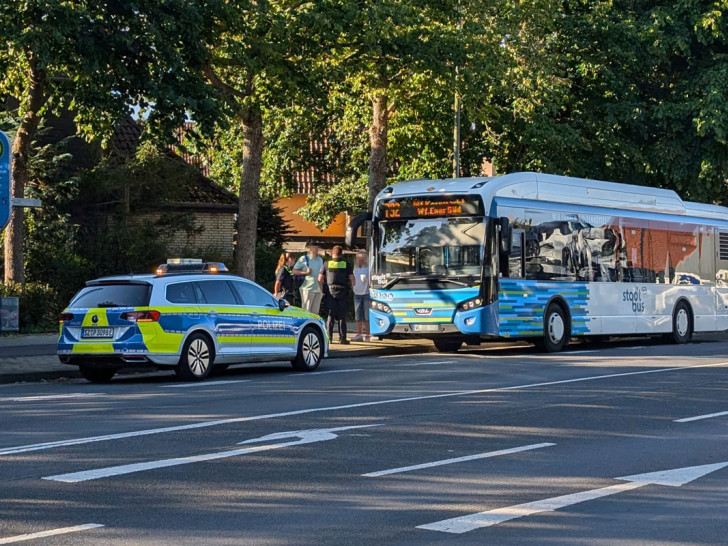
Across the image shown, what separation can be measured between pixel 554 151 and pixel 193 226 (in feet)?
39.0

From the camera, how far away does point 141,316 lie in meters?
16.7

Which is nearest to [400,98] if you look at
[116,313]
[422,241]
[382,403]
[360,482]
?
[422,241]

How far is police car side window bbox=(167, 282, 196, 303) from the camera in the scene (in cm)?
1708

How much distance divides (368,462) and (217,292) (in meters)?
8.59

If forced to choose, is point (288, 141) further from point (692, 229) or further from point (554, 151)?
point (692, 229)

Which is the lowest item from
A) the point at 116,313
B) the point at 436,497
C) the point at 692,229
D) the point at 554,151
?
the point at 436,497

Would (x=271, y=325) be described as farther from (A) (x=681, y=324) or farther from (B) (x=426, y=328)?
(A) (x=681, y=324)

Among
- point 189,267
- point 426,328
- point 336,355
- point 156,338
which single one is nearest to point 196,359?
point 156,338

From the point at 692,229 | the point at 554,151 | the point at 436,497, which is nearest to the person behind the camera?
the point at 436,497

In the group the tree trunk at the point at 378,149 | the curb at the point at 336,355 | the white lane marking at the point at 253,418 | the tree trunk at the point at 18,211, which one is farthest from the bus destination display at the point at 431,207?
the tree trunk at the point at 378,149

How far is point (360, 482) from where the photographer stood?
870 cm

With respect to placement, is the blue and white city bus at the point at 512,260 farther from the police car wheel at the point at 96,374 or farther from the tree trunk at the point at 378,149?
the tree trunk at the point at 378,149

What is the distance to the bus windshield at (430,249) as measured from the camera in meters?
22.3

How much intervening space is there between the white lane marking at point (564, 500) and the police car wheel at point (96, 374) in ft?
33.7
